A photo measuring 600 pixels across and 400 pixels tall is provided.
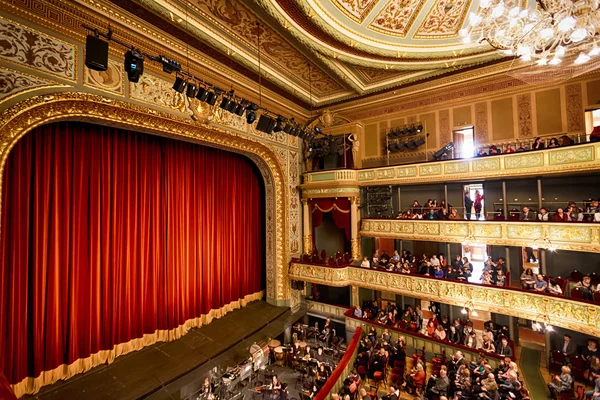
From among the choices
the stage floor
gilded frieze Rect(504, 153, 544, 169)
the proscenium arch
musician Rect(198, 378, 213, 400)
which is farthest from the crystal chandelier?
the stage floor

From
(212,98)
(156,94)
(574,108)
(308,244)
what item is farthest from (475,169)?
(156,94)

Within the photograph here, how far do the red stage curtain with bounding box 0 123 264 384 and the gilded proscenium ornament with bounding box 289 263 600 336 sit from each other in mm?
3556

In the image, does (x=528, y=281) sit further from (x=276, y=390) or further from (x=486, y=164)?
(x=276, y=390)

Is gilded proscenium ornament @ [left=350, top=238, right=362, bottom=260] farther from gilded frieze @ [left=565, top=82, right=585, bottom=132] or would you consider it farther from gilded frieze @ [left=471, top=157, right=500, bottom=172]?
gilded frieze @ [left=565, top=82, right=585, bottom=132]

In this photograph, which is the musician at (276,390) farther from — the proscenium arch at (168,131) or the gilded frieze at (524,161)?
the gilded frieze at (524,161)

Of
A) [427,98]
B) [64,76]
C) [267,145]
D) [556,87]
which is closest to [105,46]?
[64,76]

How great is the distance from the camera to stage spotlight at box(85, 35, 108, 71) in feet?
13.1

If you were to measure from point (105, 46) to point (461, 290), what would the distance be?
9917mm

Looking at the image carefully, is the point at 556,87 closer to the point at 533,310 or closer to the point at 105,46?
the point at 533,310

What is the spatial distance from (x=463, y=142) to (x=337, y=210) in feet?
16.7

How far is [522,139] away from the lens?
8.61 metres

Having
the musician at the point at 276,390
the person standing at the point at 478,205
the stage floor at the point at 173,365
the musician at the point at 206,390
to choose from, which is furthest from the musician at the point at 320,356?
the person standing at the point at 478,205

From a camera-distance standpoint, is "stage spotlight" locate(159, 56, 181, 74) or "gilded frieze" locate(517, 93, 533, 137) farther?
"gilded frieze" locate(517, 93, 533, 137)

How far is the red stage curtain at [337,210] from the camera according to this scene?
10.7 meters
